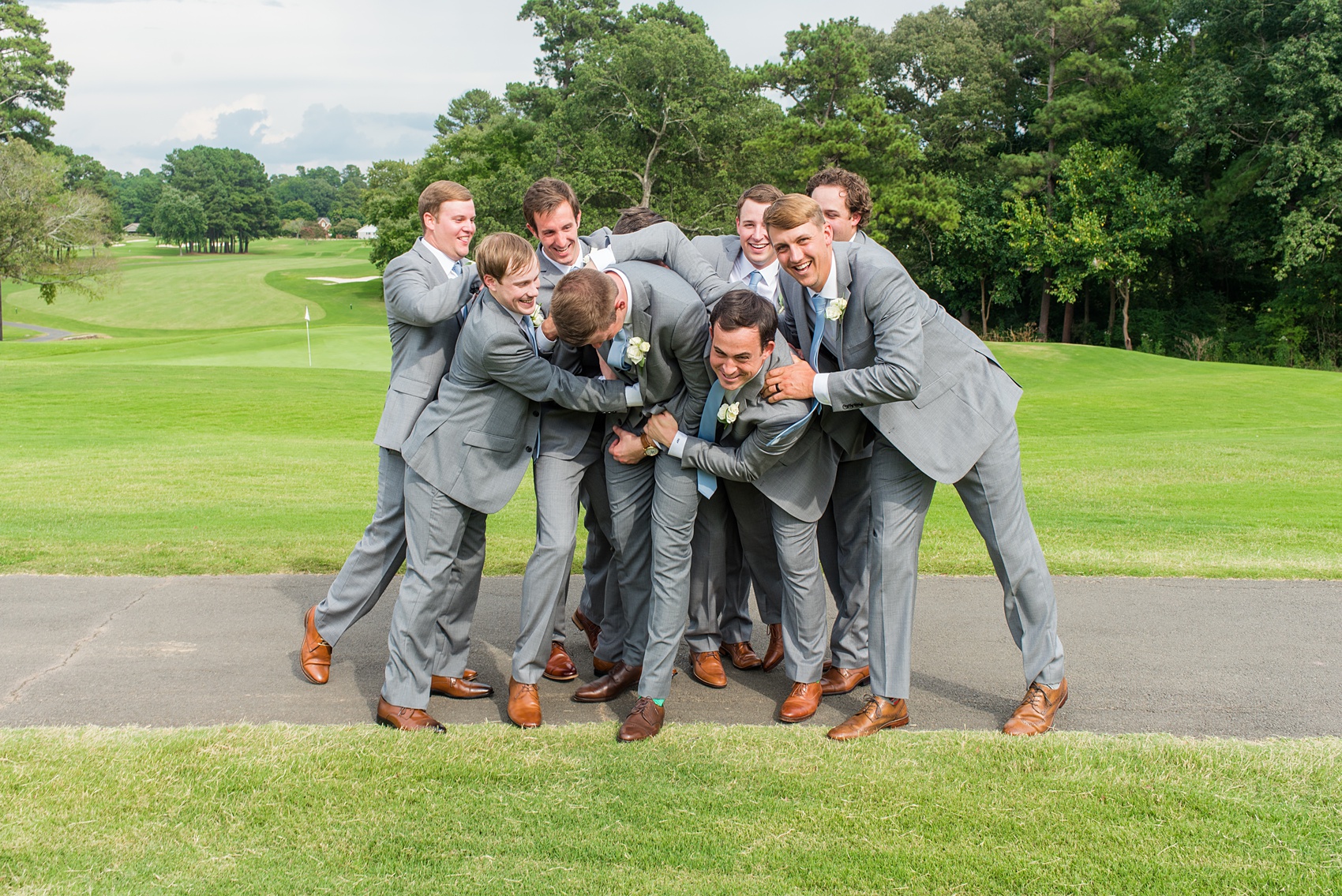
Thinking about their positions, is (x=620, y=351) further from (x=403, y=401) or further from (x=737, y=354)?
(x=403, y=401)

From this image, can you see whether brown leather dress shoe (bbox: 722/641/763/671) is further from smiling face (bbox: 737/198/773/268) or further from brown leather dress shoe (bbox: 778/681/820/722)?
smiling face (bbox: 737/198/773/268)

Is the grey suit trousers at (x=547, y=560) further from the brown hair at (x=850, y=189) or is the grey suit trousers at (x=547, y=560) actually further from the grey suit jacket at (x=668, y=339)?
the brown hair at (x=850, y=189)

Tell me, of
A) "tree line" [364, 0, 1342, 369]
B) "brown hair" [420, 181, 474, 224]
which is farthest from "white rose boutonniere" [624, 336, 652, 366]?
"tree line" [364, 0, 1342, 369]

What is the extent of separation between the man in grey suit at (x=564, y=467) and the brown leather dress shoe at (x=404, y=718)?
0.69m

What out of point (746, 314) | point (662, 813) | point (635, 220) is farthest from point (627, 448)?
point (635, 220)

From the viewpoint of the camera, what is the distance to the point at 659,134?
48.7 m

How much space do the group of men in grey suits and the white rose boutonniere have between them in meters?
0.01

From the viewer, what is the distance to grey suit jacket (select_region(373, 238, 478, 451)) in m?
4.77

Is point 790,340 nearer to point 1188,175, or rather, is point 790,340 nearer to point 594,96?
point 1188,175

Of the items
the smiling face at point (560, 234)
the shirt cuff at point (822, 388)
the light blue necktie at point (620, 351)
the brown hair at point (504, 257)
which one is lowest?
the shirt cuff at point (822, 388)

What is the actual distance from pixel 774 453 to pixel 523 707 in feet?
5.35

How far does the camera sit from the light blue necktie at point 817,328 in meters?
4.29

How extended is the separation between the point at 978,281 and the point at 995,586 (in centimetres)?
4492

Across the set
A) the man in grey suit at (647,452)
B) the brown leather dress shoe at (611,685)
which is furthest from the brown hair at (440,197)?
the brown leather dress shoe at (611,685)
